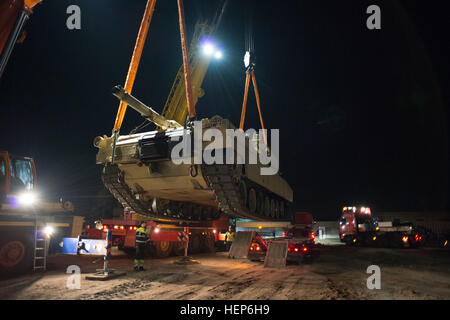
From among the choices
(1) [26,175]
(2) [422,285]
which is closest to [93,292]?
(1) [26,175]

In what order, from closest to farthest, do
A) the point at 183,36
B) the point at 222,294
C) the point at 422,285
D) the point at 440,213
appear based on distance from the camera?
1. the point at 222,294
2. the point at 422,285
3. the point at 183,36
4. the point at 440,213

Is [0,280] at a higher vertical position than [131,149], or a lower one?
lower

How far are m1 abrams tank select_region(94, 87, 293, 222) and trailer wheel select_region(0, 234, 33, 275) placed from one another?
93.6 inches

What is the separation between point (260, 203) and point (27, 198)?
633 centimetres

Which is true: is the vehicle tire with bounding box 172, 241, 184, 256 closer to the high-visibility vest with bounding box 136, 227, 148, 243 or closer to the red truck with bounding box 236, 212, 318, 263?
the red truck with bounding box 236, 212, 318, 263

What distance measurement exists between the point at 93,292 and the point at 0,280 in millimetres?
2590

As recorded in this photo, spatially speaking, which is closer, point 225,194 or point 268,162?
point 225,194

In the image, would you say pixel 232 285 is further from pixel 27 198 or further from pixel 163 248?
pixel 163 248

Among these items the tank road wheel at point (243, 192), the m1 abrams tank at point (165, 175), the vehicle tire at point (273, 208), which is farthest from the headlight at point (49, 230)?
the vehicle tire at point (273, 208)

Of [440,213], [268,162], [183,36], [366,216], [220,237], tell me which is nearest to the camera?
[183,36]

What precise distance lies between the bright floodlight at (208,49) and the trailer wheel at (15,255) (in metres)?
12.2

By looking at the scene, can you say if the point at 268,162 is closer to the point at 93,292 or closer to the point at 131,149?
the point at 131,149

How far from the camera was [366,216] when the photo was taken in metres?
19.5

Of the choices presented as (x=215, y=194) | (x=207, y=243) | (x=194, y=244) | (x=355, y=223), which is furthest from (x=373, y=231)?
(x=215, y=194)
